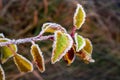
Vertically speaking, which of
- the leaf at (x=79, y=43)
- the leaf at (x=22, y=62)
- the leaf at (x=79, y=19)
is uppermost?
the leaf at (x=79, y=19)

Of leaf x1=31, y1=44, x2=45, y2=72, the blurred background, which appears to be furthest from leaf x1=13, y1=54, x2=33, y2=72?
the blurred background

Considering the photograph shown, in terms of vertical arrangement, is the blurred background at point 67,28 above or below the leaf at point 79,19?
below

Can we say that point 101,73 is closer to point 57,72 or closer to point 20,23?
point 57,72

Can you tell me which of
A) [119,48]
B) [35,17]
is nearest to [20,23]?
[35,17]

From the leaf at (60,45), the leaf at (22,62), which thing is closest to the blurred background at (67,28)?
the leaf at (22,62)

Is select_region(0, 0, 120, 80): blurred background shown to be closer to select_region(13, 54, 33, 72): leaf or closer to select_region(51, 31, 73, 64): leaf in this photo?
select_region(13, 54, 33, 72): leaf

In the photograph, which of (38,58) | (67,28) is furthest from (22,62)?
(67,28)

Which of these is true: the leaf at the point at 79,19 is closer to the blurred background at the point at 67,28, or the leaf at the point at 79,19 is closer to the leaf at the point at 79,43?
the leaf at the point at 79,43
